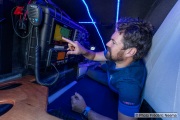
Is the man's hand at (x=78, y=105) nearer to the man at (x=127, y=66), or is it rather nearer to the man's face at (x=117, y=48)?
the man at (x=127, y=66)

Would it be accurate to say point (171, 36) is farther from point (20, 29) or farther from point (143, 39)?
point (20, 29)

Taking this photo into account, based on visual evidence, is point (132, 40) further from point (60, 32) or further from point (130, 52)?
point (60, 32)

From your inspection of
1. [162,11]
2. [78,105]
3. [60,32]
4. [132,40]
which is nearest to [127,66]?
[132,40]

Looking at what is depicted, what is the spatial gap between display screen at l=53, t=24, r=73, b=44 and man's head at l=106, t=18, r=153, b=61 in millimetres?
431

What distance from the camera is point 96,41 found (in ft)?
11.1

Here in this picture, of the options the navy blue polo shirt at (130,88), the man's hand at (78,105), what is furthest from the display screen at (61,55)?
the navy blue polo shirt at (130,88)

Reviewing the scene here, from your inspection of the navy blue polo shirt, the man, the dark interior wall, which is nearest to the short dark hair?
the man

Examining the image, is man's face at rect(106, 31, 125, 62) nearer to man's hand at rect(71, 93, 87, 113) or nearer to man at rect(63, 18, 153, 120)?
man at rect(63, 18, 153, 120)

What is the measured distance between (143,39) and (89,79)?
0.73m

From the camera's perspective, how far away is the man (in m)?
0.95

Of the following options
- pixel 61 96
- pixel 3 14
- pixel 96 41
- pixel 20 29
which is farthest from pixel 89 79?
pixel 96 41

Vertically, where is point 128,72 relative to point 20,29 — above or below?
below

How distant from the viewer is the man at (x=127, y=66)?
3.11 ft

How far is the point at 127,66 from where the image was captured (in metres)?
1.18
